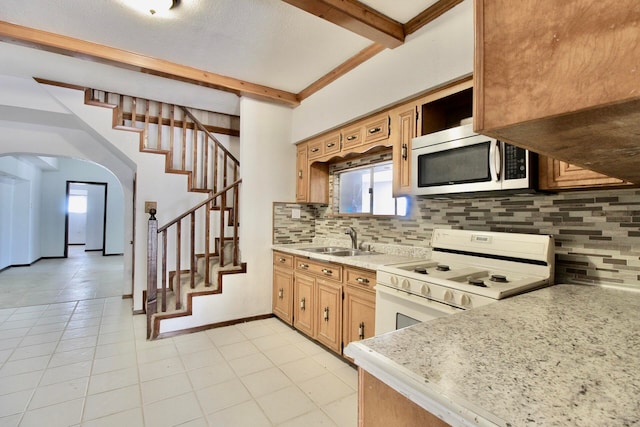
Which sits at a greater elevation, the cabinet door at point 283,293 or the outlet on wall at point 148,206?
the outlet on wall at point 148,206

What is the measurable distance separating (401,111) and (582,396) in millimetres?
2201

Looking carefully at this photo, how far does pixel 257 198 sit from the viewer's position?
362 centimetres

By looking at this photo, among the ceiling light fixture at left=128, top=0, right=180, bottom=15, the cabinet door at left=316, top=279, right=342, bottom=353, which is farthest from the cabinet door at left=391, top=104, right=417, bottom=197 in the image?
the ceiling light fixture at left=128, top=0, right=180, bottom=15

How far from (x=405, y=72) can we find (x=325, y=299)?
2061 mm

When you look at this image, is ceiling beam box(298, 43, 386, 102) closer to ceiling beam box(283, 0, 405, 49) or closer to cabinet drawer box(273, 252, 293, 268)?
ceiling beam box(283, 0, 405, 49)

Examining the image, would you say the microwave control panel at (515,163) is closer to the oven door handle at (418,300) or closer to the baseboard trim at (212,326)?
the oven door handle at (418,300)

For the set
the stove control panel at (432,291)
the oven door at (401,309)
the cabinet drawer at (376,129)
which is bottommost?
the oven door at (401,309)

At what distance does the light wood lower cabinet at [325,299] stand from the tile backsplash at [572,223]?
71 cm

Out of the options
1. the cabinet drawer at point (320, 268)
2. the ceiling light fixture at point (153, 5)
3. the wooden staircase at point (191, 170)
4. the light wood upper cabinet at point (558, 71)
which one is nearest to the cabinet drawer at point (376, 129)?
the cabinet drawer at point (320, 268)

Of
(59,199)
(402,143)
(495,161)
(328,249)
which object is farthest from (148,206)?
(59,199)

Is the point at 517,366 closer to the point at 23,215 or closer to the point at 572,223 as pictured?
the point at 572,223

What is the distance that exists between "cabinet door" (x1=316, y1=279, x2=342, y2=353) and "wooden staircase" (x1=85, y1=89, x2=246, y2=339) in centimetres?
114

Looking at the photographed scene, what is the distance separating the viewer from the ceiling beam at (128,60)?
7.91 feet

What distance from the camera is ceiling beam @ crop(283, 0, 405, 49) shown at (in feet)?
6.39
